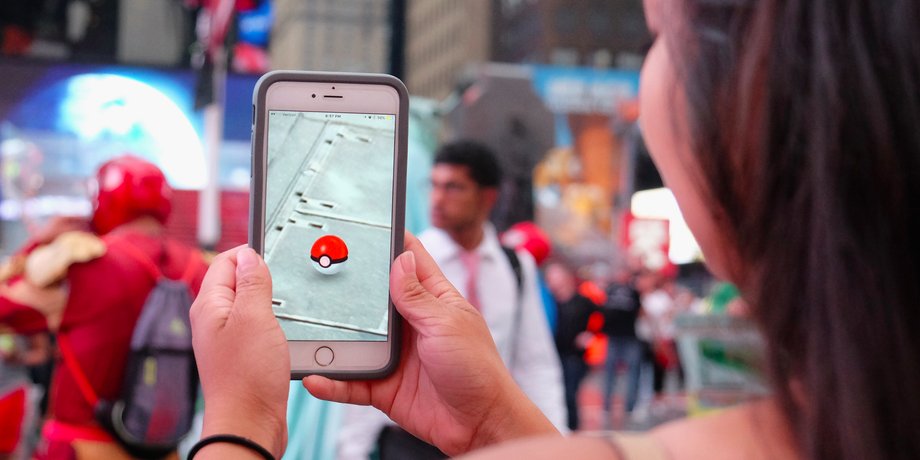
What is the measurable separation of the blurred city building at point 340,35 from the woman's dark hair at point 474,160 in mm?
754

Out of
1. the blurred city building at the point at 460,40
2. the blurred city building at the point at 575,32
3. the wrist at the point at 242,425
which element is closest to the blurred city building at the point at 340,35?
the wrist at the point at 242,425

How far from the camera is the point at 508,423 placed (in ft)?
4.14

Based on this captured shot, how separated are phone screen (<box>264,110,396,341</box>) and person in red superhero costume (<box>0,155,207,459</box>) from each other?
205cm

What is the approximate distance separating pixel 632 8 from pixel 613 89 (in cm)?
231

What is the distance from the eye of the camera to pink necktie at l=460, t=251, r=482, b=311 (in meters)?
3.53

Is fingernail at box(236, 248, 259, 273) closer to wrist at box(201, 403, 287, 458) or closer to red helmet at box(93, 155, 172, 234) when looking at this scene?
wrist at box(201, 403, 287, 458)

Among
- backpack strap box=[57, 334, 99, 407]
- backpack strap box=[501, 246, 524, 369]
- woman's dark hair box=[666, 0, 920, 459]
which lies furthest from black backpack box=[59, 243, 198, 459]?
woman's dark hair box=[666, 0, 920, 459]

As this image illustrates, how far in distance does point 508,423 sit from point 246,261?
0.37m

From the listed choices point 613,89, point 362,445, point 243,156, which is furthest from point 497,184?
point 613,89

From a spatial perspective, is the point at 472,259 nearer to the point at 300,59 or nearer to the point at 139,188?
the point at 139,188

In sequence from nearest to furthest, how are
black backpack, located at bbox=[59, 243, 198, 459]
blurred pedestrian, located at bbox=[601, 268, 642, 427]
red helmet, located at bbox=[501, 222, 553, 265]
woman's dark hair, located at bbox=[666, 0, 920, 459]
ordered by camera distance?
woman's dark hair, located at bbox=[666, 0, 920, 459], black backpack, located at bbox=[59, 243, 198, 459], red helmet, located at bbox=[501, 222, 553, 265], blurred pedestrian, located at bbox=[601, 268, 642, 427]

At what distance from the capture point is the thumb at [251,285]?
1.15 metres

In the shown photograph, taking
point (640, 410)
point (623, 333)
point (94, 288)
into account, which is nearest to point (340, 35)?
point (94, 288)

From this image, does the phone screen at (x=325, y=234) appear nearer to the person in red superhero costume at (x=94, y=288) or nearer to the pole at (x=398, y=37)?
the person in red superhero costume at (x=94, y=288)
